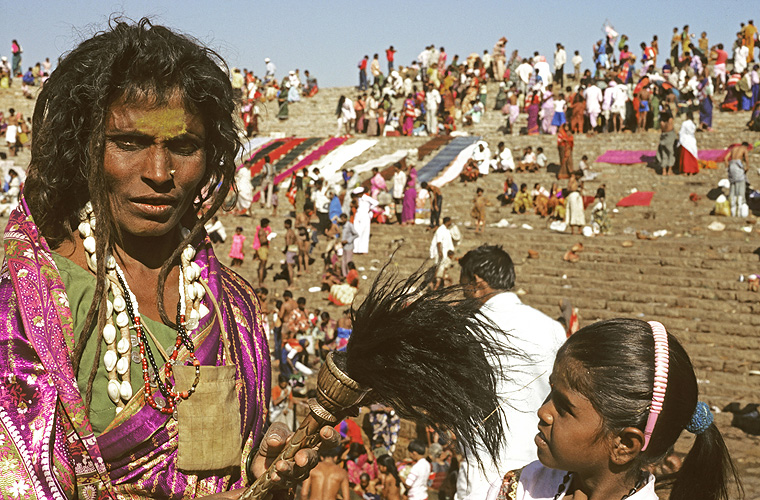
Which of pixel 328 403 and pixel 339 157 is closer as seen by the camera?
pixel 328 403

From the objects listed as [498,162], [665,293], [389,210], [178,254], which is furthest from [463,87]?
[178,254]

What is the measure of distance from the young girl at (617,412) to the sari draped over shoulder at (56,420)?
2.87 feet

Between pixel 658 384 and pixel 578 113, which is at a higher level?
pixel 578 113

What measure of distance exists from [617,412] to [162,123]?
1360 millimetres

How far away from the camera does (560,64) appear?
85.6ft

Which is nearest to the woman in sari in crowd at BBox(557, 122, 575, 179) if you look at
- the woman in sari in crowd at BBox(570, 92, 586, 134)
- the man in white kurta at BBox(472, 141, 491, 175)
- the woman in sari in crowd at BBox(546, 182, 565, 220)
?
the woman in sari in crowd at BBox(546, 182, 565, 220)

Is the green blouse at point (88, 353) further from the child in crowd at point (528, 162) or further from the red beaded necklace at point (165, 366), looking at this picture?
the child in crowd at point (528, 162)

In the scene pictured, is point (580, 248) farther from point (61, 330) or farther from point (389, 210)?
point (61, 330)

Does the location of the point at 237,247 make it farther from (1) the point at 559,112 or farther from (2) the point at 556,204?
(1) the point at 559,112

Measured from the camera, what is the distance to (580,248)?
1580cm

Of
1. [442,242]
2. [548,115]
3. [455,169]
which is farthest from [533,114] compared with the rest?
[442,242]

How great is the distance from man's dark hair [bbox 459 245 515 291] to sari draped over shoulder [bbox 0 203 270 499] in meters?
2.27

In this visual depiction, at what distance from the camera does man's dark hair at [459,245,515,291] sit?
4520 mm

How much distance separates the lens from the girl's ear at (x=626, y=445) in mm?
2180
